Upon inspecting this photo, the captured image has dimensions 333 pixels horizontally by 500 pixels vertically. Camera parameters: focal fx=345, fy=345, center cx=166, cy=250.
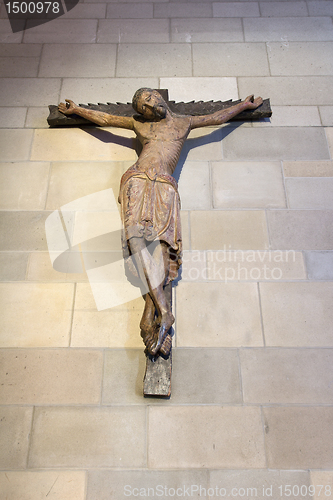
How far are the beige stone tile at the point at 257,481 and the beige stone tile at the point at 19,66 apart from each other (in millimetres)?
4203

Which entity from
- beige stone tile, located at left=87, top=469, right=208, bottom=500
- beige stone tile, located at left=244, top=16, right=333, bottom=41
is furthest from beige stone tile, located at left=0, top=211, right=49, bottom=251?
beige stone tile, located at left=244, top=16, right=333, bottom=41

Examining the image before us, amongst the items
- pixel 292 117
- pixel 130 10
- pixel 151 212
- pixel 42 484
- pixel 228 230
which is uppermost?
pixel 130 10

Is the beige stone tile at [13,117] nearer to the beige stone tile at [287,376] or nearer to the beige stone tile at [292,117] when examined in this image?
the beige stone tile at [292,117]

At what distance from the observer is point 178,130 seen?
3092mm

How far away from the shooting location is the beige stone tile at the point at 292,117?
3.52 meters

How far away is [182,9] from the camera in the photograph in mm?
4164

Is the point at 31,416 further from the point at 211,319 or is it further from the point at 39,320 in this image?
the point at 211,319

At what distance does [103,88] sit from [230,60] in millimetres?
1461

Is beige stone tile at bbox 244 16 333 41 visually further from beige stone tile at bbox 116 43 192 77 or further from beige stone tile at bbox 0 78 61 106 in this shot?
beige stone tile at bbox 0 78 61 106

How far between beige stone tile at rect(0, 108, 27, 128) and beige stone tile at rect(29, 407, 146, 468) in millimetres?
2726

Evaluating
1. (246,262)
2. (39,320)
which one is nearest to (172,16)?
(246,262)

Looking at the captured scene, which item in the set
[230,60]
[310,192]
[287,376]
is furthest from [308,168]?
[287,376]

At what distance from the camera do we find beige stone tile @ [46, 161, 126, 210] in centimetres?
320

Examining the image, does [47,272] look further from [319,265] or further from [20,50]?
[20,50]
